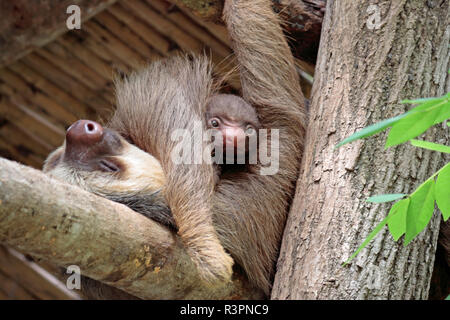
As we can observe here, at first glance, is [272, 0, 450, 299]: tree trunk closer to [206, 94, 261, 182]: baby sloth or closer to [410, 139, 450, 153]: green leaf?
[206, 94, 261, 182]: baby sloth

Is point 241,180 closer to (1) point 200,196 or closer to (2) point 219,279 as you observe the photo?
(1) point 200,196

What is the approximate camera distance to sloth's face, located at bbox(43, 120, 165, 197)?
261cm

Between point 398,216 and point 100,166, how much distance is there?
1.64 meters

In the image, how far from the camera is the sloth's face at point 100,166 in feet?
8.55

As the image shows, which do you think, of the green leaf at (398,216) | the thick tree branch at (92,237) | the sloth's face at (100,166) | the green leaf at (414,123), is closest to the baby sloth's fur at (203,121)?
the sloth's face at (100,166)

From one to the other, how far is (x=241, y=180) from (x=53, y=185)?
1.20 meters

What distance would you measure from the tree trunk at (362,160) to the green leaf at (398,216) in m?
0.87

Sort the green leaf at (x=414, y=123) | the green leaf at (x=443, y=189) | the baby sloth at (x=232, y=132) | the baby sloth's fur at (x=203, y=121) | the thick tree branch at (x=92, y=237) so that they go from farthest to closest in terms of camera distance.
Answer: the baby sloth at (x=232, y=132)
the baby sloth's fur at (x=203, y=121)
the thick tree branch at (x=92, y=237)
the green leaf at (x=443, y=189)
the green leaf at (x=414, y=123)

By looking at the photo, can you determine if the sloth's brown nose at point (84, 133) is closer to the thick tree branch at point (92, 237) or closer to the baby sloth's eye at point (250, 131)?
the thick tree branch at point (92, 237)

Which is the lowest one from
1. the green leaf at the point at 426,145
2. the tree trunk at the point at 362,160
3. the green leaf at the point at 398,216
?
the green leaf at the point at 398,216

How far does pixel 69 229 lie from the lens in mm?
1923

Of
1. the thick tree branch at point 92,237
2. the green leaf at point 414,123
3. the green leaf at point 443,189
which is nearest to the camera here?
the green leaf at point 414,123

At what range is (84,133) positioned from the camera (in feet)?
8.44
